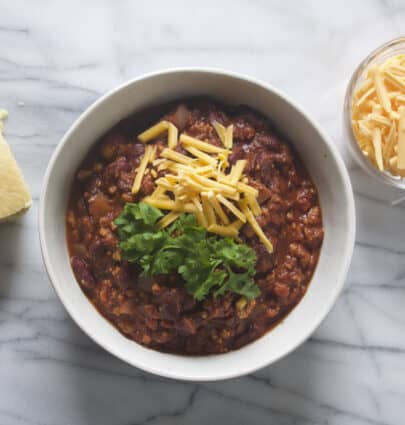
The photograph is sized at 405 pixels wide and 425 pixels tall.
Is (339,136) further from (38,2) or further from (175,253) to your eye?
(38,2)

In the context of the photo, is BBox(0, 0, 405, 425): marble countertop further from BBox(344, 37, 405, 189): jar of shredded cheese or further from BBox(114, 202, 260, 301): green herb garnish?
BBox(114, 202, 260, 301): green herb garnish

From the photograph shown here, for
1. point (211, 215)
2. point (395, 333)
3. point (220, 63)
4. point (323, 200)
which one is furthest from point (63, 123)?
point (395, 333)

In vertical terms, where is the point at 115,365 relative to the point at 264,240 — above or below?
below

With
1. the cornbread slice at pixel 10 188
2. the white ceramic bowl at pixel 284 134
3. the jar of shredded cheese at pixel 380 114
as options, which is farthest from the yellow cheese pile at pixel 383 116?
the cornbread slice at pixel 10 188

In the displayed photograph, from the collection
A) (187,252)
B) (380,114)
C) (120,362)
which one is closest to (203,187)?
(187,252)

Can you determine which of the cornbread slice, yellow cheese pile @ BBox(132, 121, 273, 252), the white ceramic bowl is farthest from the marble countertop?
yellow cheese pile @ BBox(132, 121, 273, 252)

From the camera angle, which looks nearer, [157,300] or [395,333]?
[157,300]
